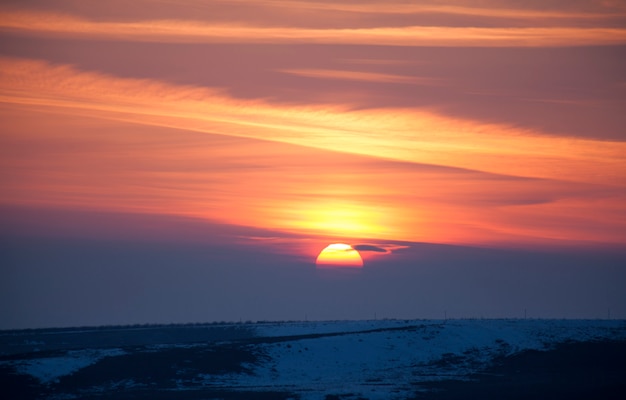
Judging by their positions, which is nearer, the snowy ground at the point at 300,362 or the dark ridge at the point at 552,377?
the dark ridge at the point at 552,377

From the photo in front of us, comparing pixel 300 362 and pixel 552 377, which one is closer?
pixel 552 377

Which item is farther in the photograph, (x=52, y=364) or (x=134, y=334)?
(x=134, y=334)

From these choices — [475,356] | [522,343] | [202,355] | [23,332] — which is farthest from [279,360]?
[23,332]

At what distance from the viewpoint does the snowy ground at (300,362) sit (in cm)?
4678

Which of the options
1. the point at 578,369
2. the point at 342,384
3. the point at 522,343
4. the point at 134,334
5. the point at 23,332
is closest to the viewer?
the point at 342,384

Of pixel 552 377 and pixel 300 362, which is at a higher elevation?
pixel 300 362

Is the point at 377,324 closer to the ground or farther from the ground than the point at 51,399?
farther from the ground

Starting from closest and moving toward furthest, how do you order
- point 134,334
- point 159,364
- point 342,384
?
1. point 342,384
2. point 159,364
3. point 134,334

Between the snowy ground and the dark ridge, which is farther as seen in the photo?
the snowy ground

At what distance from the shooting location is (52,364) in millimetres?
49312

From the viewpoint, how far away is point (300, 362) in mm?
54031

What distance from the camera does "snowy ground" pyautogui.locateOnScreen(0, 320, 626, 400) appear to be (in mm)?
46781

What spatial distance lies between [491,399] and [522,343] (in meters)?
17.3

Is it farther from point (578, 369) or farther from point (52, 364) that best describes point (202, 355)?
point (578, 369)
